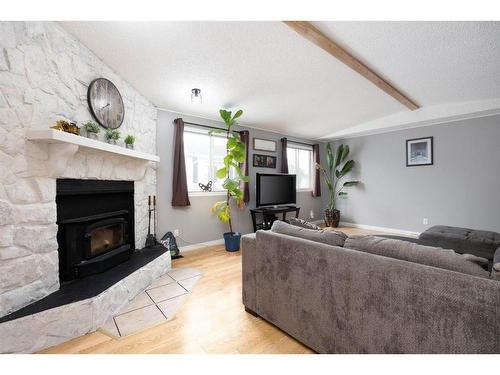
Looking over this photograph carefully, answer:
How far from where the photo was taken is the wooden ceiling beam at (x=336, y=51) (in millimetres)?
2018

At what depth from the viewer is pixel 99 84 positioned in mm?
2213

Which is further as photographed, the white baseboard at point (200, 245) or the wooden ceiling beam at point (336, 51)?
the white baseboard at point (200, 245)

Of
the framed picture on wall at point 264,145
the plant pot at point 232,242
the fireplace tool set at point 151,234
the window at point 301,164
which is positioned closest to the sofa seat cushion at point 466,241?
the plant pot at point 232,242

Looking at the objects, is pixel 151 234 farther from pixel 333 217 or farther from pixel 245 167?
pixel 333 217

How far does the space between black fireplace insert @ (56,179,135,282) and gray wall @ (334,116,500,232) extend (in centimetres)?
491

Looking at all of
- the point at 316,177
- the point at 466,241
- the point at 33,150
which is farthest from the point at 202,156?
the point at 466,241

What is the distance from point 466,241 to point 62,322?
3487mm

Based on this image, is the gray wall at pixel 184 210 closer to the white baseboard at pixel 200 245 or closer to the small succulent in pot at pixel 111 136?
the white baseboard at pixel 200 245

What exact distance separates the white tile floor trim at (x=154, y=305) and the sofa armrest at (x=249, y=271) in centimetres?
64

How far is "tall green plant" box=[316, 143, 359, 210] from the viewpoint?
5395mm

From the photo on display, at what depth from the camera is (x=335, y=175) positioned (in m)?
5.71

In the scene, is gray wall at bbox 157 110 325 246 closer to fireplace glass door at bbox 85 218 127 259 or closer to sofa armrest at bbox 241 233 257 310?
fireplace glass door at bbox 85 218 127 259
